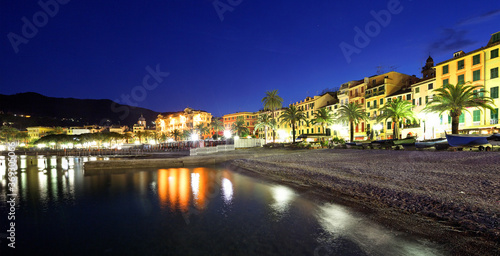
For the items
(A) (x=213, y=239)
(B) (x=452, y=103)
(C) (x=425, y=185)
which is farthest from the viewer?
(B) (x=452, y=103)

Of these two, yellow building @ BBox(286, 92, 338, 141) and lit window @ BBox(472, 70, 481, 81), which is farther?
yellow building @ BBox(286, 92, 338, 141)

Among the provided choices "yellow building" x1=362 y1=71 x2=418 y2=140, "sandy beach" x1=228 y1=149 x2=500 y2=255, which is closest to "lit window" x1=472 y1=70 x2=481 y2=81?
"yellow building" x1=362 y1=71 x2=418 y2=140

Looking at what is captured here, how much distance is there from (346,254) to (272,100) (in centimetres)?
5489

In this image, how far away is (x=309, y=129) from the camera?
258 ft

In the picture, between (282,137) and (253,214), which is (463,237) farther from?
(282,137)

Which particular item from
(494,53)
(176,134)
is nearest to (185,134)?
(176,134)

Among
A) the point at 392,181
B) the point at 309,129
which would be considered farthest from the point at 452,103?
the point at 309,129

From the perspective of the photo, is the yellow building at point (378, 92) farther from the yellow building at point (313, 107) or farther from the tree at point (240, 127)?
the tree at point (240, 127)

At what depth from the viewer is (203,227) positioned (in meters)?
7.76

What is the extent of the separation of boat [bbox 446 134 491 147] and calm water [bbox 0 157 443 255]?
1838cm

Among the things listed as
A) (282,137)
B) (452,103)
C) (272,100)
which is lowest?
(282,137)

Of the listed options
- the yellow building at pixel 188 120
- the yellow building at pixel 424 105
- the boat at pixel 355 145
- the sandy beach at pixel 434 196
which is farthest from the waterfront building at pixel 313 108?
the sandy beach at pixel 434 196

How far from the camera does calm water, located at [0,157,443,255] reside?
19.8 feet

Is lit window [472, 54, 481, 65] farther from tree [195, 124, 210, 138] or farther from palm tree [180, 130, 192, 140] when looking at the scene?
palm tree [180, 130, 192, 140]
